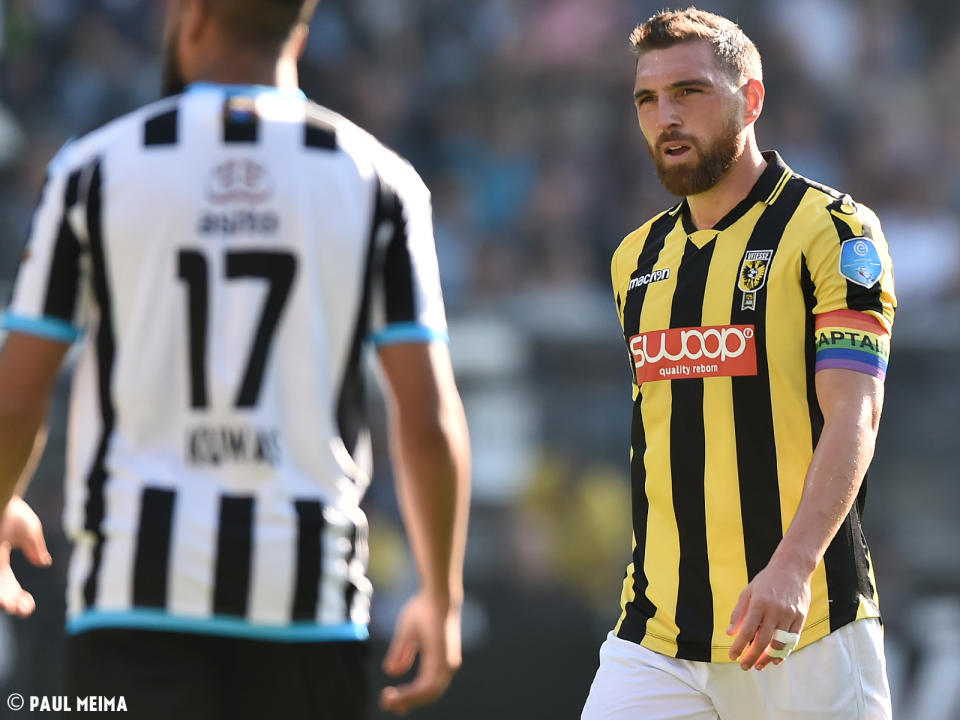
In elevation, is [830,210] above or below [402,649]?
above

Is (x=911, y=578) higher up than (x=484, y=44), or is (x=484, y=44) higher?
(x=484, y=44)

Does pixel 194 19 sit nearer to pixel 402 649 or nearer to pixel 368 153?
pixel 368 153

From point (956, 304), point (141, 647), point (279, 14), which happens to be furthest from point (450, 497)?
point (956, 304)

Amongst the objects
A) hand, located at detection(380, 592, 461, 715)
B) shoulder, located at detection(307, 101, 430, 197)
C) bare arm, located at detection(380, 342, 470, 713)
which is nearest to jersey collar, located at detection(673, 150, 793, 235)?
shoulder, located at detection(307, 101, 430, 197)

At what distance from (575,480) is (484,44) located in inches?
162

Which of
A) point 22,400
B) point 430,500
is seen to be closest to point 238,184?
point 22,400

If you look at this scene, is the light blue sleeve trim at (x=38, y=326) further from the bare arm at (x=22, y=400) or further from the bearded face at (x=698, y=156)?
the bearded face at (x=698, y=156)

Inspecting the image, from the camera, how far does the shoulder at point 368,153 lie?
2871mm

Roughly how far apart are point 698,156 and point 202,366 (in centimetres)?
179

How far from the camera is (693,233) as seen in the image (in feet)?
13.5

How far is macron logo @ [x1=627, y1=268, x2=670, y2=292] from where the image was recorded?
13.4 feet

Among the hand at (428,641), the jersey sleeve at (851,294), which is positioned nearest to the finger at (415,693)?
the hand at (428,641)

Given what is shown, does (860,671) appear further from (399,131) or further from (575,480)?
(399,131)

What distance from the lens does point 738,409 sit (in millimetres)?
3793
